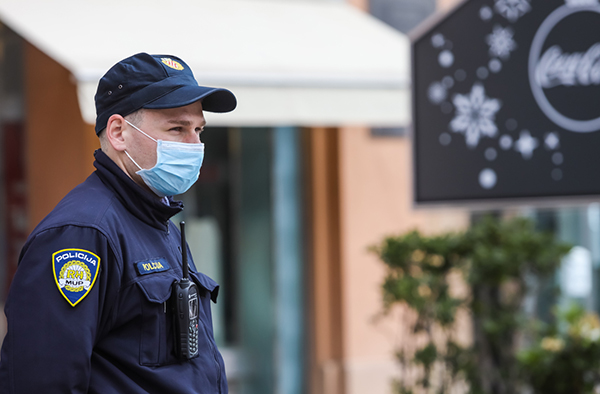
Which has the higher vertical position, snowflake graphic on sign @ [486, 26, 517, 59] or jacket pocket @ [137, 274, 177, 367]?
snowflake graphic on sign @ [486, 26, 517, 59]

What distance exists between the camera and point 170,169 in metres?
A: 1.68

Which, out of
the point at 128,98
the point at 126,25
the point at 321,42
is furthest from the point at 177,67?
the point at 321,42

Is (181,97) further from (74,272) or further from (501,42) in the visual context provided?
(501,42)

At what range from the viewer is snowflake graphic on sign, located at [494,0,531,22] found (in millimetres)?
3145

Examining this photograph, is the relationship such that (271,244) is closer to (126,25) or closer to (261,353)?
(261,353)

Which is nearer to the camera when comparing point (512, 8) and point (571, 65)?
point (571, 65)

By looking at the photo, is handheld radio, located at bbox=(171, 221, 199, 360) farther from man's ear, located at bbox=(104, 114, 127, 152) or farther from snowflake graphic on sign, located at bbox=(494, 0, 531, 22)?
snowflake graphic on sign, located at bbox=(494, 0, 531, 22)

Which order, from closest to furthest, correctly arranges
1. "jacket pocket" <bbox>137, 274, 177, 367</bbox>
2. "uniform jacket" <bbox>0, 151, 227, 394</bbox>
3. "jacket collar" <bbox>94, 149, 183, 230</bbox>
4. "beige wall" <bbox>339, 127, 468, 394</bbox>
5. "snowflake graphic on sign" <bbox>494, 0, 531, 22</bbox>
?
1. "uniform jacket" <bbox>0, 151, 227, 394</bbox>
2. "jacket pocket" <bbox>137, 274, 177, 367</bbox>
3. "jacket collar" <bbox>94, 149, 183, 230</bbox>
4. "snowflake graphic on sign" <bbox>494, 0, 531, 22</bbox>
5. "beige wall" <bbox>339, 127, 468, 394</bbox>

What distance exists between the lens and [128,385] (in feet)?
4.67

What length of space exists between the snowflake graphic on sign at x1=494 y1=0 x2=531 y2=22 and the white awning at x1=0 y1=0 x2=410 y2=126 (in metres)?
1.18

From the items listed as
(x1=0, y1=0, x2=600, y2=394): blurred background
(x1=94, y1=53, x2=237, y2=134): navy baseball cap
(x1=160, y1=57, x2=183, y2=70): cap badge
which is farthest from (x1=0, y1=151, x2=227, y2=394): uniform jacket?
(x1=0, y1=0, x2=600, y2=394): blurred background

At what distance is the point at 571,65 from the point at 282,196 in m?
3.26

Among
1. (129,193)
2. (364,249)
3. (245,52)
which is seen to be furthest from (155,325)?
(364,249)

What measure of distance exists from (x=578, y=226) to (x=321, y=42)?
4.99 m
